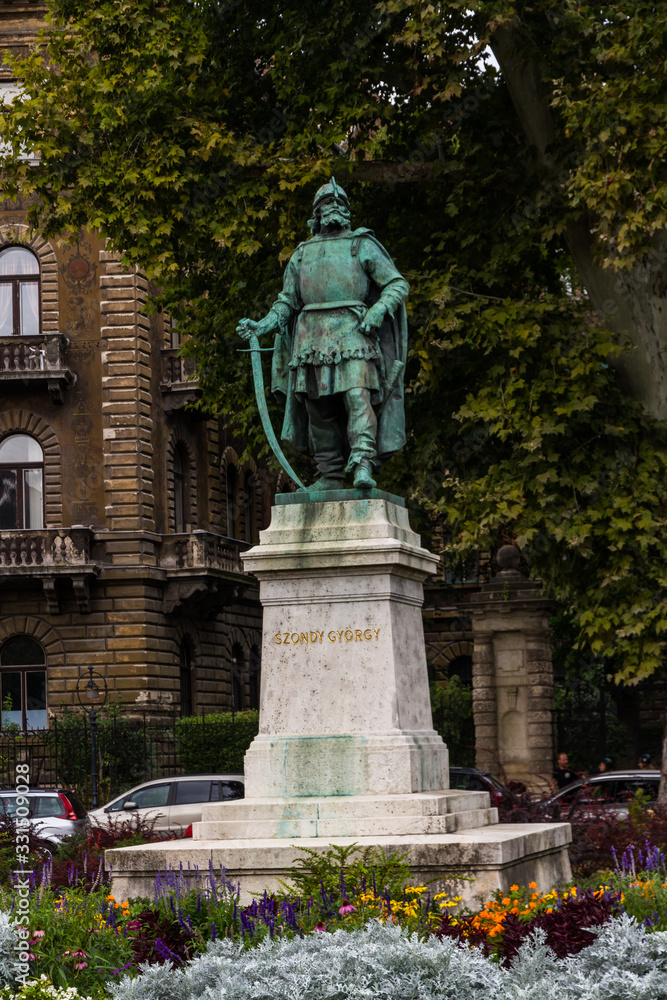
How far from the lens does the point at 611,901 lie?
6.33m

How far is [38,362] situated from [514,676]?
47.3 feet

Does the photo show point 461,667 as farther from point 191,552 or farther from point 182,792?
point 182,792

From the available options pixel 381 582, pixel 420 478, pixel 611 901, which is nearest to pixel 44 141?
pixel 420 478

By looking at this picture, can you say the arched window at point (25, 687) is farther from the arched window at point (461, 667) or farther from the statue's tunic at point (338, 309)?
the statue's tunic at point (338, 309)

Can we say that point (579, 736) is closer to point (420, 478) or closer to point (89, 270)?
point (420, 478)

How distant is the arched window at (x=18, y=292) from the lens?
114ft

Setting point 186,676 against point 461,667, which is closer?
point 186,676

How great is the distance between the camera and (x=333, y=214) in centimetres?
986

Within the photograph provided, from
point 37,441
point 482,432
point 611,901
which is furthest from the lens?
point 37,441

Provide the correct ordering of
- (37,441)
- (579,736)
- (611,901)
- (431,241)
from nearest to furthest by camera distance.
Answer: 1. (611,901)
2. (431,241)
3. (579,736)
4. (37,441)

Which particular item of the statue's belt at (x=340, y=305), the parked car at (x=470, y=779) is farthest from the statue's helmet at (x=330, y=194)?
the parked car at (x=470, y=779)

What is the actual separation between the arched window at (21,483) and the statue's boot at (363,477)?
25.6m


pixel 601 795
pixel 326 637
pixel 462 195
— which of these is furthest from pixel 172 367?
pixel 326 637

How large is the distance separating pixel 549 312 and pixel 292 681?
29.6 ft
